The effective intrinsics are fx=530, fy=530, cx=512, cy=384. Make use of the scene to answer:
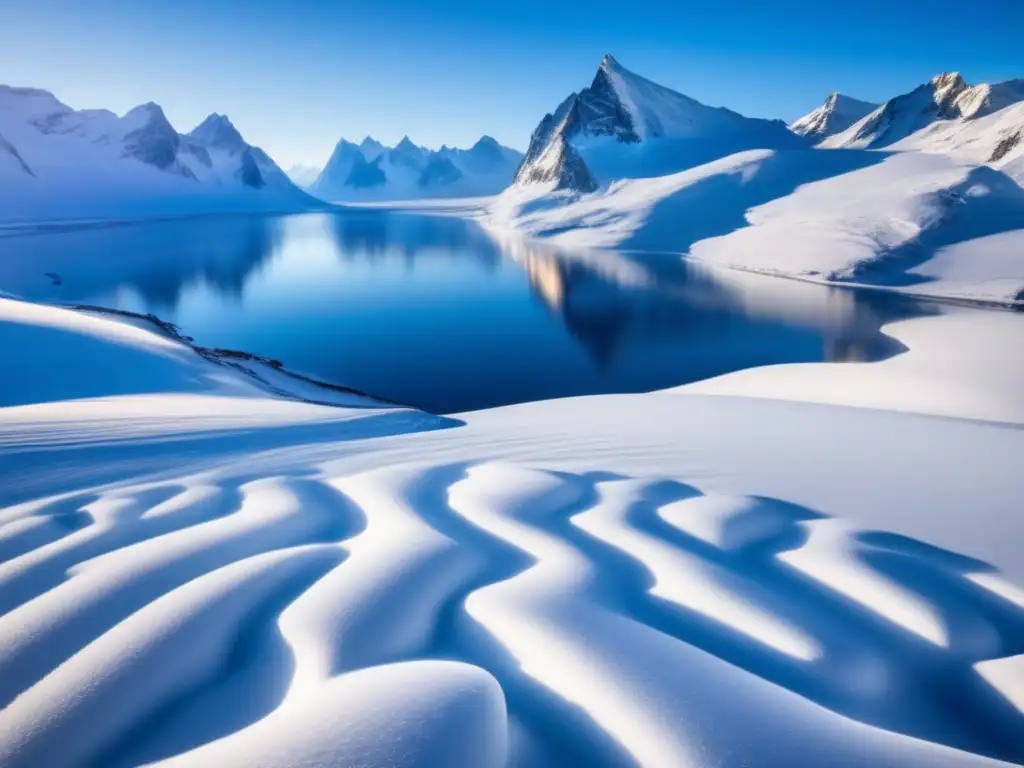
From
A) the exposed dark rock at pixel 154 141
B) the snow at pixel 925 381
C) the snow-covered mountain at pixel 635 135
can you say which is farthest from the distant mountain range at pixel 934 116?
the exposed dark rock at pixel 154 141

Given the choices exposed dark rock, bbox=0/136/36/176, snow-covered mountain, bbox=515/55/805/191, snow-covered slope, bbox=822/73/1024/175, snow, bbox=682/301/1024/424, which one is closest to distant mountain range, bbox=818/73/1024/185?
snow-covered slope, bbox=822/73/1024/175

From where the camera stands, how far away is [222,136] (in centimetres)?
15200

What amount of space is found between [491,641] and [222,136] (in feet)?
611

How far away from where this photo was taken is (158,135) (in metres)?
121

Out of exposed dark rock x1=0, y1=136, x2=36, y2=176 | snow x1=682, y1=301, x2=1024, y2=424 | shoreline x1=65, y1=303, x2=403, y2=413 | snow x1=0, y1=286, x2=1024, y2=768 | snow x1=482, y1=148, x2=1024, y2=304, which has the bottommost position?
shoreline x1=65, y1=303, x2=403, y2=413

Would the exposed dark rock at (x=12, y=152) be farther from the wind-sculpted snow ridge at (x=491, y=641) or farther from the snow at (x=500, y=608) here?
the wind-sculpted snow ridge at (x=491, y=641)

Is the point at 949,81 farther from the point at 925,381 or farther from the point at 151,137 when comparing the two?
the point at 151,137

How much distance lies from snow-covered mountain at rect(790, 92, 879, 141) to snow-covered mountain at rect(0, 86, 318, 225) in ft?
444

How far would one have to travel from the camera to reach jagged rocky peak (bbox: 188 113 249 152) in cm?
15120

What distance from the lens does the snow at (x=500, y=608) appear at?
4.00 ft

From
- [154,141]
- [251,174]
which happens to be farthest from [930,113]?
[154,141]

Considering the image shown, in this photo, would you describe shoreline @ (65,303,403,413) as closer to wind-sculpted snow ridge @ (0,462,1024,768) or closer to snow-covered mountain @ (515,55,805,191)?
wind-sculpted snow ridge @ (0,462,1024,768)

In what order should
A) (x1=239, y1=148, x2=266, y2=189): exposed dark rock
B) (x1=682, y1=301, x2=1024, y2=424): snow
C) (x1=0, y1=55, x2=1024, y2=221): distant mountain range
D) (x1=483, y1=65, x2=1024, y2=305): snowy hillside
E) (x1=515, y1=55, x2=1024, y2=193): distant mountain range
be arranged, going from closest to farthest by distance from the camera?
(x1=682, y1=301, x2=1024, y2=424): snow
(x1=483, y1=65, x2=1024, y2=305): snowy hillside
(x1=515, y1=55, x2=1024, y2=193): distant mountain range
(x1=0, y1=55, x2=1024, y2=221): distant mountain range
(x1=239, y1=148, x2=266, y2=189): exposed dark rock

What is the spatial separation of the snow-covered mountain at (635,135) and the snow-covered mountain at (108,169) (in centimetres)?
7066
